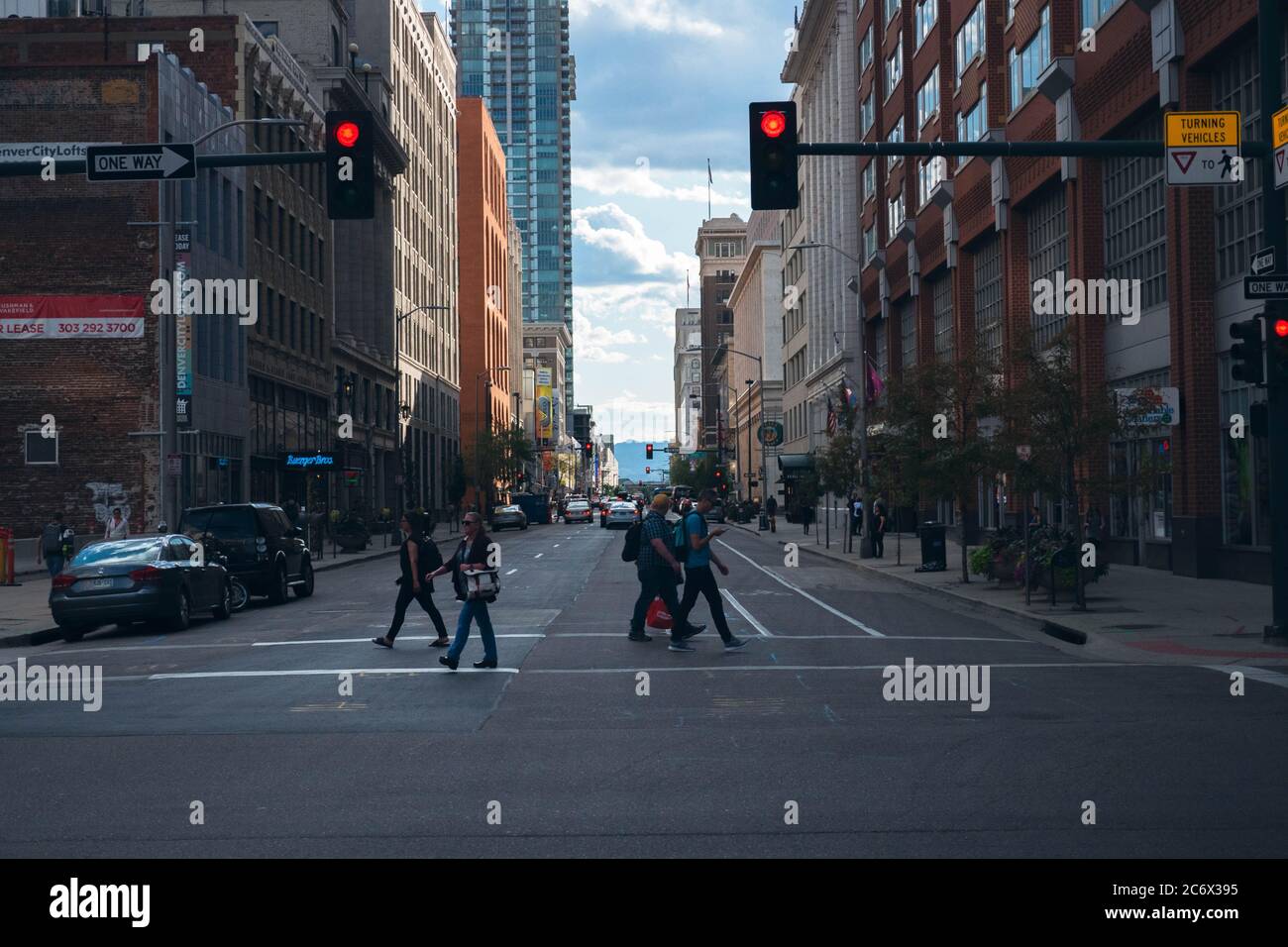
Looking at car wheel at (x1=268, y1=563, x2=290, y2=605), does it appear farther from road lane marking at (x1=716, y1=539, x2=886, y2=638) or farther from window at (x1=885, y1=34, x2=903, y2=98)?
window at (x1=885, y1=34, x2=903, y2=98)

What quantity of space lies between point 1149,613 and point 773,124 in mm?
10696

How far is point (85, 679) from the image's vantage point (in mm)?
15922

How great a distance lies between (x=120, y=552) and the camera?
22484mm

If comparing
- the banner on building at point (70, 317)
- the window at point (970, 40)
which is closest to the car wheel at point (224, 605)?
the banner on building at point (70, 317)

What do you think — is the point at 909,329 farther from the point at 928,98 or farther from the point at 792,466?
the point at 792,466

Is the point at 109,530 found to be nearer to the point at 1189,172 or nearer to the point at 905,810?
the point at 1189,172

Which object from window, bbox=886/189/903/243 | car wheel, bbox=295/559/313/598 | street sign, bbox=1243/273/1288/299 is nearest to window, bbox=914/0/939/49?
window, bbox=886/189/903/243

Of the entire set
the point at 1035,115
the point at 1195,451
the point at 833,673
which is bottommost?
the point at 833,673

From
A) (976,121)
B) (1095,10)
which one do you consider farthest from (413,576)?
(976,121)

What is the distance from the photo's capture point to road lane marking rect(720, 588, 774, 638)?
20.3 m

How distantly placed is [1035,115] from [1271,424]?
2602 cm

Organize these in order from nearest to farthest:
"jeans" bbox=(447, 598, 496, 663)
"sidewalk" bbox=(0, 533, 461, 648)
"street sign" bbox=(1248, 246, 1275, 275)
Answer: "jeans" bbox=(447, 598, 496, 663), "street sign" bbox=(1248, 246, 1275, 275), "sidewalk" bbox=(0, 533, 461, 648)

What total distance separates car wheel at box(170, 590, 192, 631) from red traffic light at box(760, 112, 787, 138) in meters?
12.4
